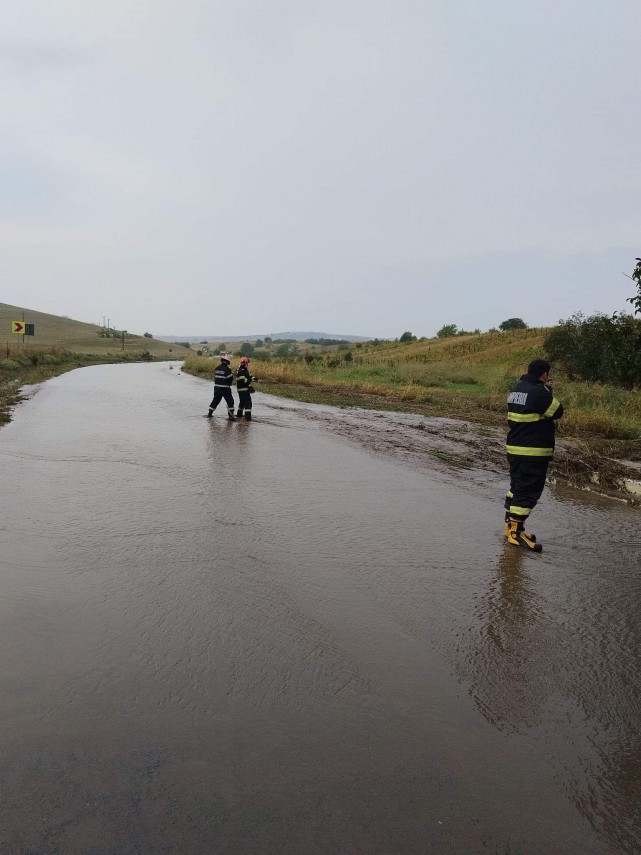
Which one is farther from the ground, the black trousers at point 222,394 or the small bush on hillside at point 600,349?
the small bush on hillside at point 600,349

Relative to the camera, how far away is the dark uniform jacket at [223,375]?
1616 cm

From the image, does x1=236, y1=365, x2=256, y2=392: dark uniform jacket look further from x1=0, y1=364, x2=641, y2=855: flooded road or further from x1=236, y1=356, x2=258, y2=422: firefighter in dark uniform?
x1=0, y1=364, x2=641, y2=855: flooded road

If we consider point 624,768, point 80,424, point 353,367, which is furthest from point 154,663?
point 353,367

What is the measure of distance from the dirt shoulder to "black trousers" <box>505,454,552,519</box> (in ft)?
10.6

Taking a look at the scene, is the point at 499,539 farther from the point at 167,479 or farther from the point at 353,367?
the point at 353,367

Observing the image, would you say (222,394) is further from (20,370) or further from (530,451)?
(20,370)

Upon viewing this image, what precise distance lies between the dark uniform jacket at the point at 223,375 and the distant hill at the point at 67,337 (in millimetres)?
73263

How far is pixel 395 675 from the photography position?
392cm

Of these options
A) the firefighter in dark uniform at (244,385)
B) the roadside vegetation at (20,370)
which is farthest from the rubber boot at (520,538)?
the roadside vegetation at (20,370)

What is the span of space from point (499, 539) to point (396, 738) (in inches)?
159

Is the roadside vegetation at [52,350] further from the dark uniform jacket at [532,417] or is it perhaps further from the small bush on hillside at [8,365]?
the dark uniform jacket at [532,417]

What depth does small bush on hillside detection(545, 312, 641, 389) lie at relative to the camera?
49.1ft

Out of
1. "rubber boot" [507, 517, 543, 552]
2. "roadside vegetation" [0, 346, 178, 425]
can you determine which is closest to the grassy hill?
"rubber boot" [507, 517, 543, 552]

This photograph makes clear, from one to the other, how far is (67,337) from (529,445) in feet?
347
